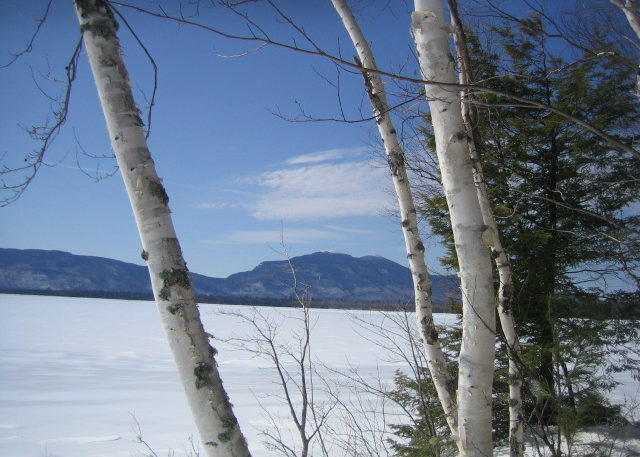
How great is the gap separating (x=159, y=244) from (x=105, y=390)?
14.6 meters

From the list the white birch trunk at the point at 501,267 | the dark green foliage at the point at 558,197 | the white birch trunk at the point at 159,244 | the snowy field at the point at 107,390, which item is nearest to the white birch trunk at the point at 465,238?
the white birch trunk at the point at 501,267

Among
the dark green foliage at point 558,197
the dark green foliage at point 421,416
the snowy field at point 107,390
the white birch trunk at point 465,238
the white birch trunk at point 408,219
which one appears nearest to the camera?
the white birch trunk at point 465,238

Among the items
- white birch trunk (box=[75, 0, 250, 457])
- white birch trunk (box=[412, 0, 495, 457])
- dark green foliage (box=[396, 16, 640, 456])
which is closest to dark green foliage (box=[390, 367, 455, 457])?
dark green foliage (box=[396, 16, 640, 456])

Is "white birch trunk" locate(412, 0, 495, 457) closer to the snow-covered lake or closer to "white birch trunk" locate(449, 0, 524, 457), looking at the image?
"white birch trunk" locate(449, 0, 524, 457)

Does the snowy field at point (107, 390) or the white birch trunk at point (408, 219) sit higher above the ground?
the white birch trunk at point (408, 219)

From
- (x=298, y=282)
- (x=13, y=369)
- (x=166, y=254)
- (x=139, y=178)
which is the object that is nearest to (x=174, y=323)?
(x=166, y=254)

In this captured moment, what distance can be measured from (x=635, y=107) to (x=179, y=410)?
12.4 m

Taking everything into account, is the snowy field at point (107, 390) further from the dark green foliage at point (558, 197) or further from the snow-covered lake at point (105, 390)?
the dark green foliage at point (558, 197)

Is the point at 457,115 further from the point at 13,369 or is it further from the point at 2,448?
the point at 13,369

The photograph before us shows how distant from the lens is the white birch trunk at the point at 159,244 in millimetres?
1982

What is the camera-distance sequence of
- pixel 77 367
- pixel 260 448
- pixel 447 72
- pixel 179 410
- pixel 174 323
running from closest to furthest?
pixel 174 323
pixel 447 72
pixel 260 448
pixel 179 410
pixel 77 367

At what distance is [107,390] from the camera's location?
47.7 ft

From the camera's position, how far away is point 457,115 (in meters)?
2.34

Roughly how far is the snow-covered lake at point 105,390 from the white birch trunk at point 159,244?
8.28ft
